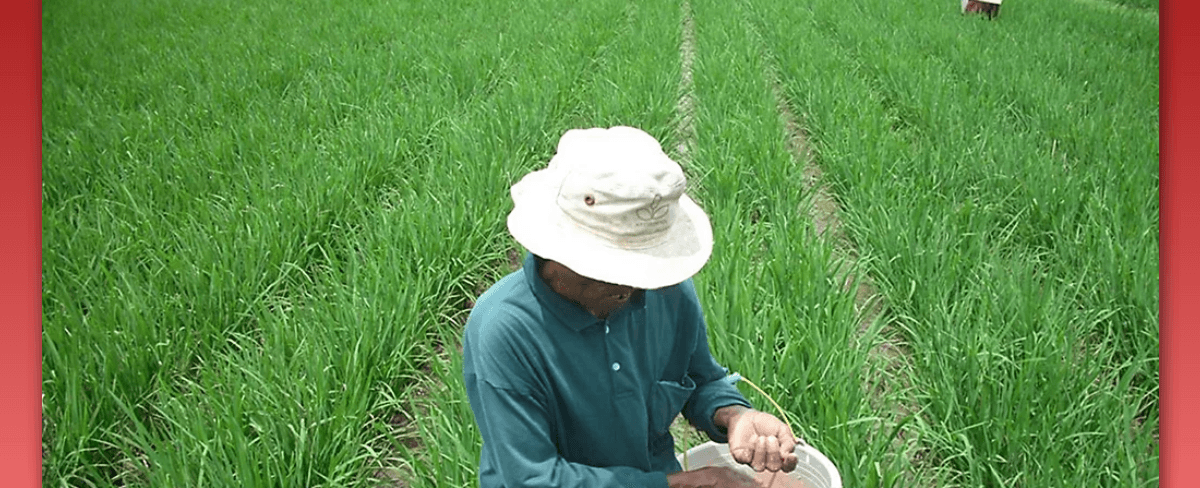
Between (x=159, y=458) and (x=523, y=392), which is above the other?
(x=523, y=392)

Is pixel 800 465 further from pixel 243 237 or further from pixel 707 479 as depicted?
pixel 243 237

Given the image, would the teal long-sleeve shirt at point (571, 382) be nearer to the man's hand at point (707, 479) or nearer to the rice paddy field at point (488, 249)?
the man's hand at point (707, 479)

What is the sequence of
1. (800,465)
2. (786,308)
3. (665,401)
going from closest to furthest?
1. (665,401)
2. (800,465)
3. (786,308)

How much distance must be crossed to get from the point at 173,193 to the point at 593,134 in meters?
2.03

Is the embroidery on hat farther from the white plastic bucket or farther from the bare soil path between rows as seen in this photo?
the bare soil path between rows

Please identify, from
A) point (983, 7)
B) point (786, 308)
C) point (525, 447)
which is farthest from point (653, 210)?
point (983, 7)

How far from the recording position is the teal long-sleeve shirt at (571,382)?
875 mm

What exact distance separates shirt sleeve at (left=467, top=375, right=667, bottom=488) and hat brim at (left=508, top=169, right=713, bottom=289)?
164mm

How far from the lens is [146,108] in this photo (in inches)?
130

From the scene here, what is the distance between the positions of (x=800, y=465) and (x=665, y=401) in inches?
10.1

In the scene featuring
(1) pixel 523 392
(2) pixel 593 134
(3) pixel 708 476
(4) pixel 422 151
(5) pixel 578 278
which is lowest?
(4) pixel 422 151

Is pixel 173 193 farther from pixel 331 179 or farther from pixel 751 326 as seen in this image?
pixel 751 326

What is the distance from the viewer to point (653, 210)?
0.82m

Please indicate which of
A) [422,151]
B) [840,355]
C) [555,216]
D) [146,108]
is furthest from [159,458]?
[146,108]
